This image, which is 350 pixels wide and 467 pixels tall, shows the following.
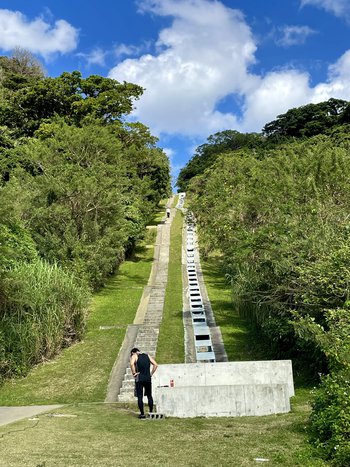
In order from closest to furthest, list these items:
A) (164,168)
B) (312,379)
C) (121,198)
Result: (312,379) → (121,198) → (164,168)

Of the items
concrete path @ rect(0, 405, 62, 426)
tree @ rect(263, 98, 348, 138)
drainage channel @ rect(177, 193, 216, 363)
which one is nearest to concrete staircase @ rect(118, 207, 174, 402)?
drainage channel @ rect(177, 193, 216, 363)

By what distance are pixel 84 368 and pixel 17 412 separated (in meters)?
5.27

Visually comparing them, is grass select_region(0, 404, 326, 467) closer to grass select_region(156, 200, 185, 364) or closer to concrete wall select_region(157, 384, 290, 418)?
concrete wall select_region(157, 384, 290, 418)

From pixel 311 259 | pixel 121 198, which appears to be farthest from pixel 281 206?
pixel 121 198

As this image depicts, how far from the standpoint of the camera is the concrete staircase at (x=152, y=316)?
14205 millimetres

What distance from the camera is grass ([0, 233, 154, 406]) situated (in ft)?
44.8

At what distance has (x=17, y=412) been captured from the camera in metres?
10.7

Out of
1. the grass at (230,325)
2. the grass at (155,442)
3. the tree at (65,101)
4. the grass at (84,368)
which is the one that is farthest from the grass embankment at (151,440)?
the tree at (65,101)

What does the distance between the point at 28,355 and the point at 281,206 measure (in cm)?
986

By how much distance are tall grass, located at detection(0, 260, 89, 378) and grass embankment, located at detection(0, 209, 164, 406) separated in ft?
1.65

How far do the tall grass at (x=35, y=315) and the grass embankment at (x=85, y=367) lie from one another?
504mm

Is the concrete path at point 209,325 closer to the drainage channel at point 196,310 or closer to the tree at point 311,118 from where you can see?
the drainage channel at point 196,310

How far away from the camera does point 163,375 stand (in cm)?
1139

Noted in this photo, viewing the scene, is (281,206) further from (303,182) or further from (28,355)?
(28,355)
